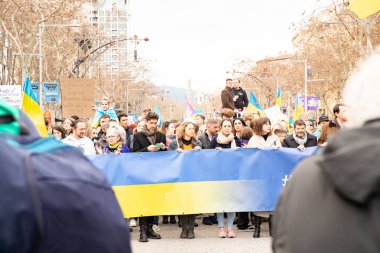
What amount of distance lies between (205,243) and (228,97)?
700 cm

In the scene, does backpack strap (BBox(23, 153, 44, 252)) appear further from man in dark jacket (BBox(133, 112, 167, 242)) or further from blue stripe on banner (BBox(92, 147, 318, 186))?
man in dark jacket (BBox(133, 112, 167, 242))

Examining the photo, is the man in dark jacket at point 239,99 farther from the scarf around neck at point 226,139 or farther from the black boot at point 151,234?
the black boot at point 151,234

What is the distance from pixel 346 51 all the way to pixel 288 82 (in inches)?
1245

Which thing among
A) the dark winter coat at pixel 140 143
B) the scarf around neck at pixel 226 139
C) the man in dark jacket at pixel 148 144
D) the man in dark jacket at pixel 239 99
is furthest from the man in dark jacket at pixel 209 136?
the man in dark jacket at pixel 239 99

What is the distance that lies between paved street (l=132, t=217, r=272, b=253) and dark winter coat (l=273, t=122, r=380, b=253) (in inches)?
298

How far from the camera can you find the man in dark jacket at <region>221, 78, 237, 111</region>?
17.4 meters

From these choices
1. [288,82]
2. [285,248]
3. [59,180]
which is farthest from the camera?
[288,82]

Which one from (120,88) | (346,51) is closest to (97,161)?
(346,51)

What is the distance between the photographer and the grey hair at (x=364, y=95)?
7.88ft

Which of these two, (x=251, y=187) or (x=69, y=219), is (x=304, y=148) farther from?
(x=69, y=219)

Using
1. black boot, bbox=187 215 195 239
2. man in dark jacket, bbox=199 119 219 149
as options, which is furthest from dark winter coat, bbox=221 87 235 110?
black boot, bbox=187 215 195 239

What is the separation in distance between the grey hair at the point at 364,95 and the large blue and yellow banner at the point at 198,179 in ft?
27.8

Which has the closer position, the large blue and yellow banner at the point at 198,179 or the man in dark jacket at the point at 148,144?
the large blue and yellow banner at the point at 198,179

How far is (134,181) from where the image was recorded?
36.0ft
